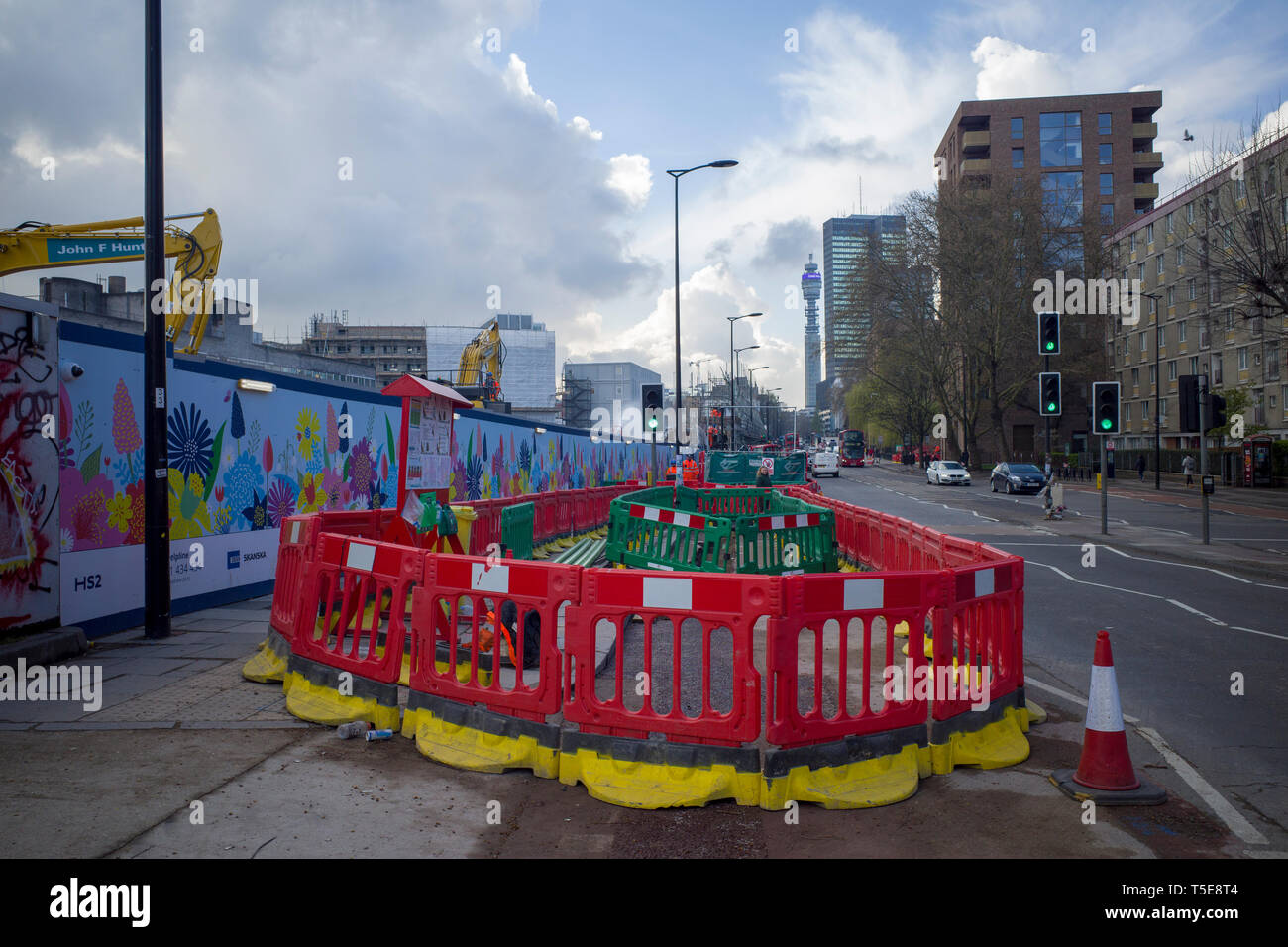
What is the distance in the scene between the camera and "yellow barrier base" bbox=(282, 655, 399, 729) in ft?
19.6

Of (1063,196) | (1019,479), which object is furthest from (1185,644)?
(1063,196)

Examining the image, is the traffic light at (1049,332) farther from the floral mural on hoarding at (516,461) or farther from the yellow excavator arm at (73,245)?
the yellow excavator arm at (73,245)

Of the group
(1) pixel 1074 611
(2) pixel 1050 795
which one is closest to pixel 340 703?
(2) pixel 1050 795

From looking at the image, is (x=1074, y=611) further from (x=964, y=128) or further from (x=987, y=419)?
→ (x=964, y=128)

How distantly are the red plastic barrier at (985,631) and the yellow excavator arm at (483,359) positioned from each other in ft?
145

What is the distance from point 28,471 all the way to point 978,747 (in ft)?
26.4

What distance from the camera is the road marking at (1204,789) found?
4426 millimetres

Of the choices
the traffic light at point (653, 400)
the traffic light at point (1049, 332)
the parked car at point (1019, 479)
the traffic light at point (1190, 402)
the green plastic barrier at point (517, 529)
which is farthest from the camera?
the parked car at point (1019, 479)

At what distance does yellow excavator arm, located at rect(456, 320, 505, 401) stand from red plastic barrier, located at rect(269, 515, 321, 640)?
4164 centimetres

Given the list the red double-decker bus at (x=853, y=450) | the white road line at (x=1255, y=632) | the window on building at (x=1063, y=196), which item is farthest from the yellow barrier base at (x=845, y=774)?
the red double-decker bus at (x=853, y=450)

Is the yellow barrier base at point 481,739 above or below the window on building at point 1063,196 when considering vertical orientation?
below

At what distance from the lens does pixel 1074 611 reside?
11.2 m

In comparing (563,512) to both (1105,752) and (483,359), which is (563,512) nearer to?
(1105,752)
